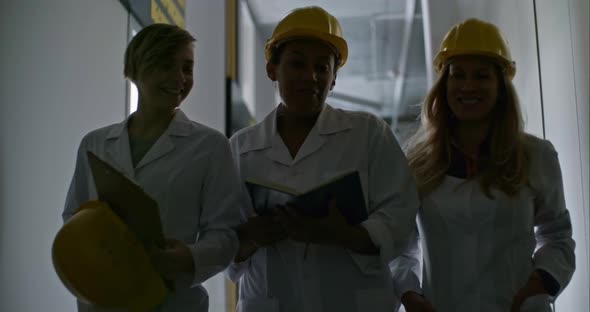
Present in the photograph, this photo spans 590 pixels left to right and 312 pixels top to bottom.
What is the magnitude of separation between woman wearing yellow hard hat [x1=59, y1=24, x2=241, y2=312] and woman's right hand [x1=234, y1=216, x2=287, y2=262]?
81 mm

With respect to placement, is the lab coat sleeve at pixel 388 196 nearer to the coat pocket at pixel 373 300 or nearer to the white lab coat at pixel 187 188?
the coat pocket at pixel 373 300

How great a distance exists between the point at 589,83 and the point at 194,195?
1492mm

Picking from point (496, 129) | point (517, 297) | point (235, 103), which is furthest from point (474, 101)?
point (235, 103)

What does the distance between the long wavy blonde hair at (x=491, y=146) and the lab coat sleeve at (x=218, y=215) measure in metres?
0.69

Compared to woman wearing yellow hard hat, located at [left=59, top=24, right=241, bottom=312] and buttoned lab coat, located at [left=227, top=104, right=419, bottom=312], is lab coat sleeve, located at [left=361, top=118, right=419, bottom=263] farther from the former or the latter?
woman wearing yellow hard hat, located at [left=59, top=24, right=241, bottom=312]

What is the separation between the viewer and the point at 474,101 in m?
2.19

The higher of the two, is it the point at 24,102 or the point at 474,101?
the point at 24,102

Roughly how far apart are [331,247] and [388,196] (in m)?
0.22

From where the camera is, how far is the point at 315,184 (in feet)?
6.36

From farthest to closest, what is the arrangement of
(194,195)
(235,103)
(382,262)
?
(235,103) → (382,262) → (194,195)

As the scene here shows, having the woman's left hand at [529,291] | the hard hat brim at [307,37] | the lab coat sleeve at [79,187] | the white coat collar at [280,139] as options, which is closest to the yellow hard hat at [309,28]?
the hard hat brim at [307,37]

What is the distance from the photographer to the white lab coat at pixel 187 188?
1.72 meters

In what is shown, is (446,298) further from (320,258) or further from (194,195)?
(194,195)

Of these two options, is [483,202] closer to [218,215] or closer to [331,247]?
[331,247]
